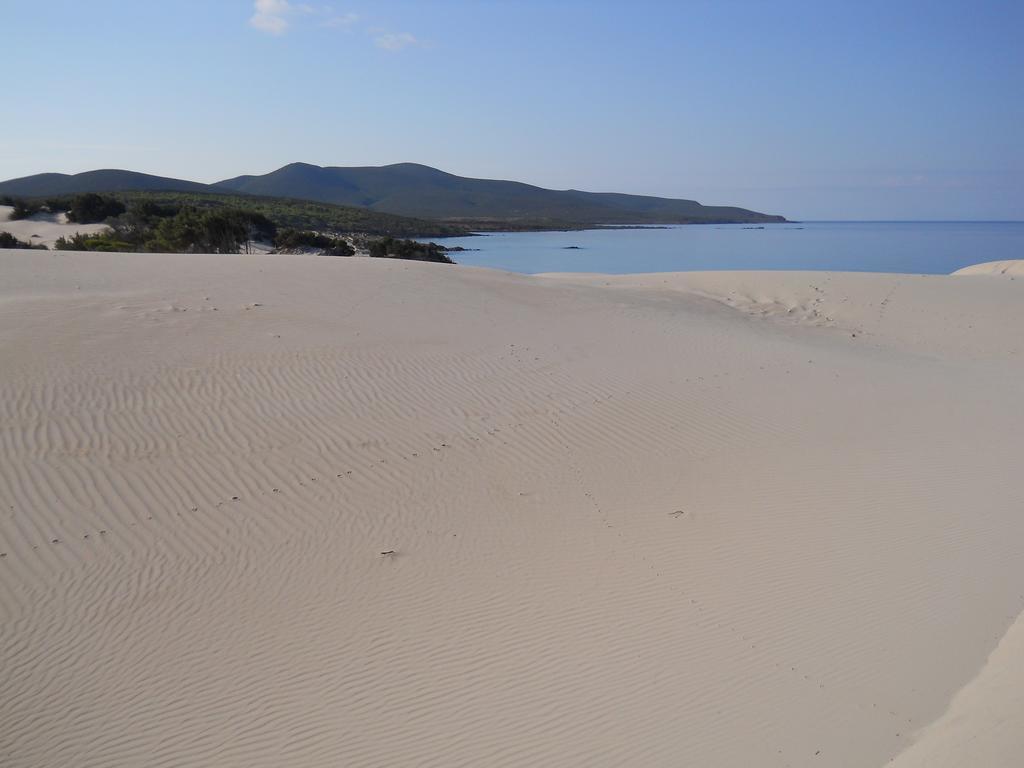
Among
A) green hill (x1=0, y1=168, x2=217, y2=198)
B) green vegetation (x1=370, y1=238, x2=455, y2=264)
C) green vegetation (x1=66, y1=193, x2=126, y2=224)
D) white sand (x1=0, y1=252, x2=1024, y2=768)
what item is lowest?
white sand (x1=0, y1=252, x2=1024, y2=768)

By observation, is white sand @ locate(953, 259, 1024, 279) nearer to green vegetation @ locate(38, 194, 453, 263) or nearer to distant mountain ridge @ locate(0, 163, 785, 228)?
green vegetation @ locate(38, 194, 453, 263)

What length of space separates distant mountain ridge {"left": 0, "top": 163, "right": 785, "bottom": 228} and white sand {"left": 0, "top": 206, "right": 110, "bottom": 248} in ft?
189

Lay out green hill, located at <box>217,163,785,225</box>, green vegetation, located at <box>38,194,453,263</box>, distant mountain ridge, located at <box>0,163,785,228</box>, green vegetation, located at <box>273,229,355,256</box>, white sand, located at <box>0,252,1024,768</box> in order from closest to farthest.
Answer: white sand, located at <box>0,252,1024,768</box>
green vegetation, located at <box>38,194,453,263</box>
green vegetation, located at <box>273,229,355,256</box>
distant mountain ridge, located at <box>0,163,785,228</box>
green hill, located at <box>217,163,785,225</box>

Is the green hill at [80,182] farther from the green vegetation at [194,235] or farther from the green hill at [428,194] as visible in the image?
the green vegetation at [194,235]

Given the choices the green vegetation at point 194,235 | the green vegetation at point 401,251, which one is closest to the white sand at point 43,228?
the green vegetation at point 194,235

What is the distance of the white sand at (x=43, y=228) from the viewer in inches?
1103

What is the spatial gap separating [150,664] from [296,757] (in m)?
1.17

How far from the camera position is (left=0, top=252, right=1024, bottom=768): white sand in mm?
3750

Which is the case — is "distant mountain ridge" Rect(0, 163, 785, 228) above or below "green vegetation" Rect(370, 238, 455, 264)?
above

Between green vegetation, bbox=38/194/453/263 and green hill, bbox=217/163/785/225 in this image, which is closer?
green vegetation, bbox=38/194/453/263

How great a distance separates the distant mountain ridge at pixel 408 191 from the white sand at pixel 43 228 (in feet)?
189

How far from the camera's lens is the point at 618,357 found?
35.8 feet

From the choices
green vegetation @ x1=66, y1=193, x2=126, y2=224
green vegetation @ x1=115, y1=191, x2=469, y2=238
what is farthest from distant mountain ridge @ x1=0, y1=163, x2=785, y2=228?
green vegetation @ x1=66, y1=193, x2=126, y2=224

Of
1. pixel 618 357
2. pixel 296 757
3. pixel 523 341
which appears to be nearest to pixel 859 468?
pixel 618 357
